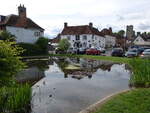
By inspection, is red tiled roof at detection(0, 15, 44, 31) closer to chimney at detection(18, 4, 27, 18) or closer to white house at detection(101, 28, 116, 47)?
chimney at detection(18, 4, 27, 18)

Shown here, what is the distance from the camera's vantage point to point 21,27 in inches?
1713

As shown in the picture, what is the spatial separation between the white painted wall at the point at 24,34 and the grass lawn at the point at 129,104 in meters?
37.5

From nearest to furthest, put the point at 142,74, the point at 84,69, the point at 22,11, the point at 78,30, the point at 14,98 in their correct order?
the point at 14,98 → the point at 142,74 → the point at 84,69 → the point at 22,11 → the point at 78,30

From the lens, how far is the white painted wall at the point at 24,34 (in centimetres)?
4228

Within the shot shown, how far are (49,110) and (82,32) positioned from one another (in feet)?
195

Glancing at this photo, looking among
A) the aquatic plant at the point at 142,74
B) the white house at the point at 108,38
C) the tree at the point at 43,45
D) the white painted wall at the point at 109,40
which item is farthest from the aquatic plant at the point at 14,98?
the white painted wall at the point at 109,40

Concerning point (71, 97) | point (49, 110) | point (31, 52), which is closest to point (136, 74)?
point (71, 97)

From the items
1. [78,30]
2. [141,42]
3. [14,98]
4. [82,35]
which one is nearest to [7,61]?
[14,98]

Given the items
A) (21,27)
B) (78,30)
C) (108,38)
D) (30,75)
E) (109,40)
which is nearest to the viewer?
(30,75)

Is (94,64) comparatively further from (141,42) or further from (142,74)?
(141,42)

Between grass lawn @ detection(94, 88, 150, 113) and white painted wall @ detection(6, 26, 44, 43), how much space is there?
3745 cm

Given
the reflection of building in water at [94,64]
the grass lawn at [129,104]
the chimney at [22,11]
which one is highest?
the chimney at [22,11]

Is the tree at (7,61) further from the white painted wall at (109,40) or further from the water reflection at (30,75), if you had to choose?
the white painted wall at (109,40)

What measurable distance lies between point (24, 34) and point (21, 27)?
168 centimetres
